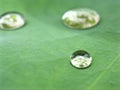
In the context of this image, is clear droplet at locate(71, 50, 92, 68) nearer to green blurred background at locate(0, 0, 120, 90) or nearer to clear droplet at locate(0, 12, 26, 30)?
green blurred background at locate(0, 0, 120, 90)

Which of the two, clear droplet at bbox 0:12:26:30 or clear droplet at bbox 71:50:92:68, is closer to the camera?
clear droplet at bbox 71:50:92:68

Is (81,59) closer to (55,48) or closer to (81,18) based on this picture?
(55,48)

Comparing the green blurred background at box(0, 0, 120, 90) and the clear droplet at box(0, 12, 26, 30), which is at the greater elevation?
the clear droplet at box(0, 12, 26, 30)

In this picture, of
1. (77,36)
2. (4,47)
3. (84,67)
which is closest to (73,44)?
(77,36)

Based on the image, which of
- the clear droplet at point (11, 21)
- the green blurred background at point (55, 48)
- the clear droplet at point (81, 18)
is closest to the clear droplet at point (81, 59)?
the green blurred background at point (55, 48)

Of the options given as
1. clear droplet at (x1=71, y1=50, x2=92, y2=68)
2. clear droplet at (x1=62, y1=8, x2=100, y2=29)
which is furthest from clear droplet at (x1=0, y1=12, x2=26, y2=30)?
clear droplet at (x1=71, y1=50, x2=92, y2=68)

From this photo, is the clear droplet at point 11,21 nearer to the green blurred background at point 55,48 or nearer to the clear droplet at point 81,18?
the green blurred background at point 55,48
